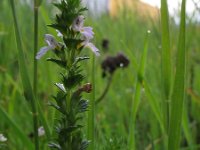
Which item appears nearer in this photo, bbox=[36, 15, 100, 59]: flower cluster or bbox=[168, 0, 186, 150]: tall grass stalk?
bbox=[36, 15, 100, 59]: flower cluster

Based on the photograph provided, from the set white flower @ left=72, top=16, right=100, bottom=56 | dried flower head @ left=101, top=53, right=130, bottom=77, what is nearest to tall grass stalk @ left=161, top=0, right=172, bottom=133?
white flower @ left=72, top=16, right=100, bottom=56

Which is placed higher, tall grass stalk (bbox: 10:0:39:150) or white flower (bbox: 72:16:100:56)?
white flower (bbox: 72:16:100:56)

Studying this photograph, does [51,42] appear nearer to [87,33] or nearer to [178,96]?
[87,33]

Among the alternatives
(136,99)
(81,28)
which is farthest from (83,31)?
(136,99)

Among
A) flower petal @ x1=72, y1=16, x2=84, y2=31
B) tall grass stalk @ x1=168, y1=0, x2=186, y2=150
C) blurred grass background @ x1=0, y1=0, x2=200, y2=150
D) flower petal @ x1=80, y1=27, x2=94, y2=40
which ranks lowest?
blurred grass background @ x1=0, y1=0, x2=200, y2=150

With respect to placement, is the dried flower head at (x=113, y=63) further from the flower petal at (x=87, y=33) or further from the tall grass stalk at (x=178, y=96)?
the flower petal at (x=87, y=33)

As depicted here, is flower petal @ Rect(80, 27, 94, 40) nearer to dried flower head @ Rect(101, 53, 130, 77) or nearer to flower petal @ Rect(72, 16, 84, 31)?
flower petal @ Rect(72, 16, 84, 31)

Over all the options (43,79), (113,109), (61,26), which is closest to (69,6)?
(61,26)

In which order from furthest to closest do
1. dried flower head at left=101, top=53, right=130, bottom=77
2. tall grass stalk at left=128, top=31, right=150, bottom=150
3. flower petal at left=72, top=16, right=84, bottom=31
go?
dried flower head at left=101, top=53, right=130, bottom=77 → tall grass stalk at left=128, top=31, right=150, bottom=150 → flower petal at left=72, top=16, right=84, bottom=31
